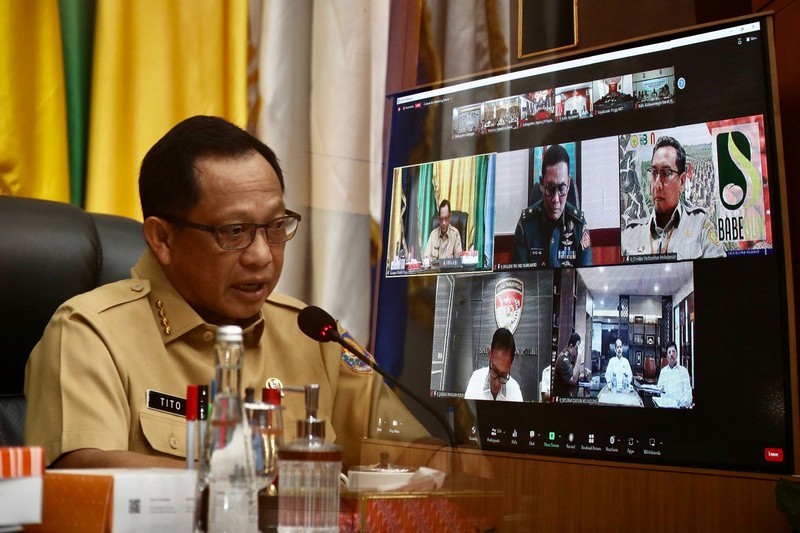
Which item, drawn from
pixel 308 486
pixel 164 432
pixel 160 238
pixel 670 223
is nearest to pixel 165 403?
pixel 164 432

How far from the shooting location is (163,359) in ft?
4.86

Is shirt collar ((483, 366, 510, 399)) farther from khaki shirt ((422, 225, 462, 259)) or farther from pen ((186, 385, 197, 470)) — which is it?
pen ((186, 385, 197, 470))

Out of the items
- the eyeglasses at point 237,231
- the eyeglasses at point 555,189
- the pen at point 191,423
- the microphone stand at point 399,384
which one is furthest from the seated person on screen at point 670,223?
the pen at point 191,423

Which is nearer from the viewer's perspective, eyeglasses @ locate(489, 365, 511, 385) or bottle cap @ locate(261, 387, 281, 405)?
bottle cap @ locate(261, 387, 281, 405)

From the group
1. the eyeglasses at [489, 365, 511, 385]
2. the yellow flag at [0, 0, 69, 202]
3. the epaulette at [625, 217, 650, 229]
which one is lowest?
the eyeglasses at [489, 365, 511, 385]

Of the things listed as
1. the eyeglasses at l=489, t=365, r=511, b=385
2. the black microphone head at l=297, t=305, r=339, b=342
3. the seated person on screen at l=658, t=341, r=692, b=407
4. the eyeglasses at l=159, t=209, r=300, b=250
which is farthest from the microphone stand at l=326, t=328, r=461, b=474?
the seated person on screen at l=658, t=341, r=692, b=407

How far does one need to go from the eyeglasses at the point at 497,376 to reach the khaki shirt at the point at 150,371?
175 millimetres

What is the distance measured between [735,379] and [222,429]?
917 mm

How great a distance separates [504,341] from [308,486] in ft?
2.65

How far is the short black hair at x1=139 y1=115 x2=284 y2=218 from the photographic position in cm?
154

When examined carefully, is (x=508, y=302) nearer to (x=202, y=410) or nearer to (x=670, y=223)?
(x=670, y=223)

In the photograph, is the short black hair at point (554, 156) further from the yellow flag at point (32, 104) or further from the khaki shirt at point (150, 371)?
the yellow flag at point (32, 104)

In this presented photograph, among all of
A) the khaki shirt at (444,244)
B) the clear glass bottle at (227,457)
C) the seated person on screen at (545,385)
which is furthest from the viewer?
the khaki shirt at (444,244)

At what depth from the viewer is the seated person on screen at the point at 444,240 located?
5.44 feet
